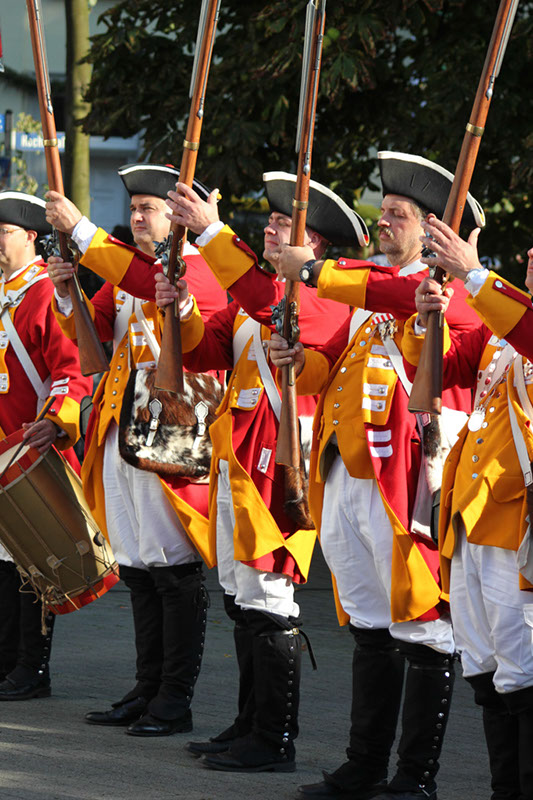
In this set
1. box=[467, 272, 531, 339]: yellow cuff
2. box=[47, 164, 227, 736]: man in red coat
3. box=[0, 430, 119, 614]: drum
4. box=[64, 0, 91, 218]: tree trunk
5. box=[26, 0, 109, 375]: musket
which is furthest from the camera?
box=[64, 0, 91, 218]: tree trunk

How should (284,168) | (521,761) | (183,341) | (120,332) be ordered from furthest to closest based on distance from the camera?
(284,168) < (120,332) < (183,341) < (521,761)

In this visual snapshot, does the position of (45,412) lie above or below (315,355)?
below

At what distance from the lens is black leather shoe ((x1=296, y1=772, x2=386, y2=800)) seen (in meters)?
4.58

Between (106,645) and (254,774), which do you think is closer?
(254,774)

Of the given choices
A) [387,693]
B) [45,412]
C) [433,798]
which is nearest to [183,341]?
[45,412]

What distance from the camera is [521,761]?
3.96 meters

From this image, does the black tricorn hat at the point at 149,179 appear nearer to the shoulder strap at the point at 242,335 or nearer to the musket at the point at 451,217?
the shoulder strap at the point at 242,335

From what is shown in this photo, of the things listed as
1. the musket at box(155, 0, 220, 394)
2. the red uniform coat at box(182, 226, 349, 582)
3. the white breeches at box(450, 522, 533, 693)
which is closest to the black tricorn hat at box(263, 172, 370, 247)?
the red uniform coat at box(182, 226, 349, 582)

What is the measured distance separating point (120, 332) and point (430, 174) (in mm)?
1772

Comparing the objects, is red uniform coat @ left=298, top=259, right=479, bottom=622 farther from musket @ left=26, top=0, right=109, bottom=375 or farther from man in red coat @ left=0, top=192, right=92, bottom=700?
man in red coat @ left=0, top=192, right=92, bottom=700

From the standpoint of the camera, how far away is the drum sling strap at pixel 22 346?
6074mm

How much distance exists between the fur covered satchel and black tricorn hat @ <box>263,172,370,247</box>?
0.95 m

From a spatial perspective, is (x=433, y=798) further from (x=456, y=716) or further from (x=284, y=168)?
(x=284, y=168)

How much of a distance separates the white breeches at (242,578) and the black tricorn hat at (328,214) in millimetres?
970
